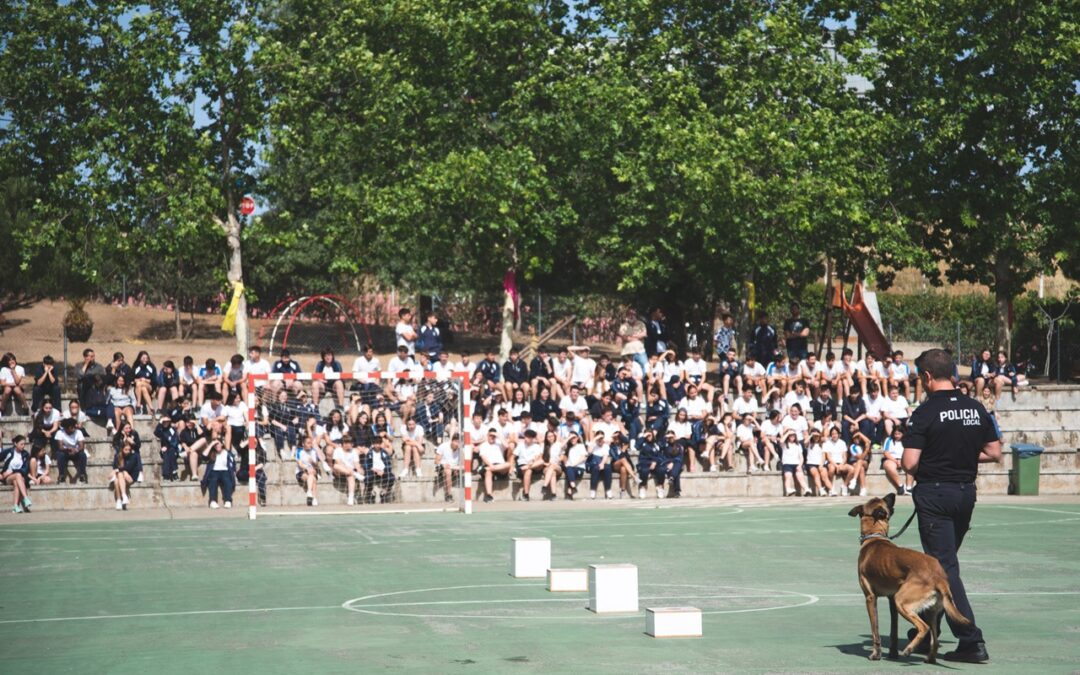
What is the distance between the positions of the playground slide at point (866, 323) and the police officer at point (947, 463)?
30.4m

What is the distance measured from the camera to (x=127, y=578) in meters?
15.3

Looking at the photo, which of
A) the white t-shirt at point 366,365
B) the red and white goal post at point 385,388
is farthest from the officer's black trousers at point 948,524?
the white t-shirt at point 366,365

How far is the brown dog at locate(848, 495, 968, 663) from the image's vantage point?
8.96 metres

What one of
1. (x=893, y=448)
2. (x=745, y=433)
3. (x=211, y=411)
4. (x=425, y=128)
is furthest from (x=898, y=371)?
(x=425, y=128)

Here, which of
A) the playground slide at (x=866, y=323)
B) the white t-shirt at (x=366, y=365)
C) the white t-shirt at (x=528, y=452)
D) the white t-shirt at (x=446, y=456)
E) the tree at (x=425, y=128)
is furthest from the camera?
the playground slide at (x=866, y=323)

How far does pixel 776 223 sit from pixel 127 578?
24237mm

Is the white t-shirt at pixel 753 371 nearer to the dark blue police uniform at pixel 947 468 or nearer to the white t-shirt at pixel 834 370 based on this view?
the white t-shirt at pixel 834 370

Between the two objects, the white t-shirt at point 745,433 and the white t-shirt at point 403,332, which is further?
the white t-shirt at point 403,332

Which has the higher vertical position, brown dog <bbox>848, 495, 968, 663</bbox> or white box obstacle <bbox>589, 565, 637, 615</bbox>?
brown dog <bbox>848, 495, 968, 663</bbox>

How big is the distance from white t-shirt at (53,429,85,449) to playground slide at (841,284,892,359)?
22.1 meters

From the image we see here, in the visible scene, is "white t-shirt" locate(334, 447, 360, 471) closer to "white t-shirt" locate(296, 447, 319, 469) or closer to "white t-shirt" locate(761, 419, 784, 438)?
"white t-shirt" locate(296, 447, 319, 469)

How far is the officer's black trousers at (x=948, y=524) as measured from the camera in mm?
9297

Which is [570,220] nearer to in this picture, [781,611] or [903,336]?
[903,336]

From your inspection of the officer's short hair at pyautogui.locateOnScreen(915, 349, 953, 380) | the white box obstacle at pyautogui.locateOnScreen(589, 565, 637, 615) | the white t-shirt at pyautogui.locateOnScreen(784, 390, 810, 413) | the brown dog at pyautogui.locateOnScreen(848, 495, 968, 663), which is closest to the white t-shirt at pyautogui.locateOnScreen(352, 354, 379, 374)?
the white t-shirt at pyautogui.locateOnScreen(784, 390, 810, 413)
